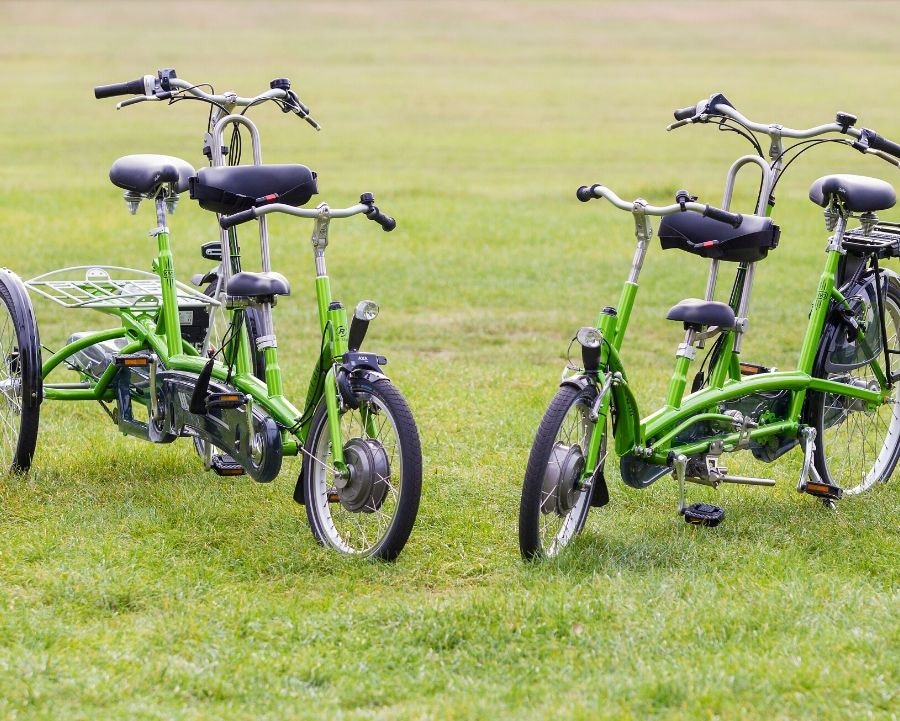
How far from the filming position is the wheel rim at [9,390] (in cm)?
666

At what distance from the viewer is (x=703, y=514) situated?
234 inches

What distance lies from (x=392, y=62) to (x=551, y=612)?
47884 millimetres

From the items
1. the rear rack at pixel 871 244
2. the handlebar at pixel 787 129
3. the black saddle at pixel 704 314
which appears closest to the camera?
the black saddle at pixel 704 314

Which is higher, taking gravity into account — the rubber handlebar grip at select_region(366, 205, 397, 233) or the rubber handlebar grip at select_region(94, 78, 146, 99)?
the rubber handlebar grip at select_region(94, 78, 146, 99)

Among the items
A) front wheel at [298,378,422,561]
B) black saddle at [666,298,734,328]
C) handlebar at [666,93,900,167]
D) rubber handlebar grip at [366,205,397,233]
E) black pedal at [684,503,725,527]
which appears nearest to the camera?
front wheel at [298,378,422,561]

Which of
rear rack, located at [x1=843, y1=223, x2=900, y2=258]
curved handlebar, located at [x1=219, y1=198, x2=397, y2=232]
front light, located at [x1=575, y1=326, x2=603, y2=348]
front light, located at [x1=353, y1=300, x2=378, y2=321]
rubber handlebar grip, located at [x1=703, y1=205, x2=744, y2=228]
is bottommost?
front light, located at [x1=575, y1=326, x2=603, y2=348]

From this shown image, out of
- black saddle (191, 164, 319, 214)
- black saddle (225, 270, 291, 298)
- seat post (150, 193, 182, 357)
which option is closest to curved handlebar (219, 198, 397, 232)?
black saddle (225, 270, 291, 298)

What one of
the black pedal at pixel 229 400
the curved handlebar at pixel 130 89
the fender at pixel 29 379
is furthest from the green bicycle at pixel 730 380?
the fender at pixel 29 379

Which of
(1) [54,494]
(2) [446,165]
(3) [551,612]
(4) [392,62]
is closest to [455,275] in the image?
(1) [54,494]

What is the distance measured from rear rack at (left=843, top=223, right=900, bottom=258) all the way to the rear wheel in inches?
12.4

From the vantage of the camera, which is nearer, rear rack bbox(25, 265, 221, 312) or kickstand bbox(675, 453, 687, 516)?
kickstand bbox(675, 453, 687, 516)

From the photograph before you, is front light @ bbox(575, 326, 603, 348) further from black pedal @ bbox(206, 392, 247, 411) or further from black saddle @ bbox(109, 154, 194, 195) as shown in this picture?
black saddle @ bbox(109, 154, 194, 195)

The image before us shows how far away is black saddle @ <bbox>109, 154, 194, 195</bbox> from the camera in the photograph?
642 centimetres

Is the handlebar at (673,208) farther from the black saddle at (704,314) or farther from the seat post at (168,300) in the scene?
the seat post at (168,300)
